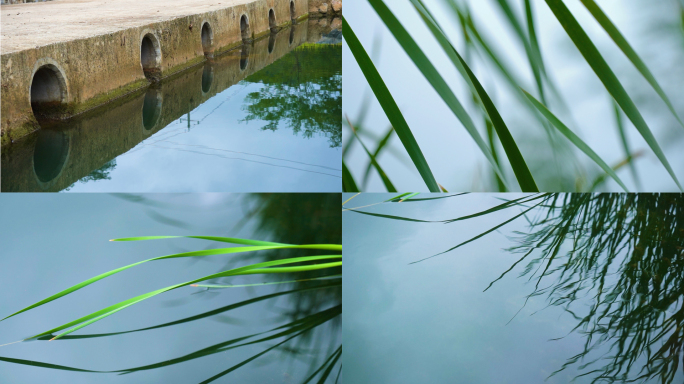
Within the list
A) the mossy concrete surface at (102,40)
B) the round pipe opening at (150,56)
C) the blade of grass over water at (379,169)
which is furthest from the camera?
the round pipe opening at (150,56)

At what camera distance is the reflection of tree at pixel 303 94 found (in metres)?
1.62

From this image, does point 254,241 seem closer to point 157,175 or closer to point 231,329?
point 231,329

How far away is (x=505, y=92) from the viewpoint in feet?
2.67

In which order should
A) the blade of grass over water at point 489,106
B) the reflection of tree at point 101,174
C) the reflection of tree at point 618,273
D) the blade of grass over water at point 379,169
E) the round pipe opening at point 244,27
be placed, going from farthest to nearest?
1. the round pipe opening at point 244,27
2. the reflection of tree at point 101,174
3. the blade of grass over water at point 379,169
4. the reflection of tree at point 618,273
5. the blade of grass over water at point 489,106

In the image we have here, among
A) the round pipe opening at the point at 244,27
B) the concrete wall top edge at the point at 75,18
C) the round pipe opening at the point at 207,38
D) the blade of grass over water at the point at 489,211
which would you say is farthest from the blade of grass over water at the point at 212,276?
the round pipe opening at the point at 207,38

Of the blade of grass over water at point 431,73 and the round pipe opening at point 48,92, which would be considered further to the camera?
the round pipe opening at point 48,92

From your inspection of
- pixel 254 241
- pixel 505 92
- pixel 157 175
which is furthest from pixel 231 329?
pixel 157 175

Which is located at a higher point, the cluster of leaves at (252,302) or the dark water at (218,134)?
the dark water at (218,134)

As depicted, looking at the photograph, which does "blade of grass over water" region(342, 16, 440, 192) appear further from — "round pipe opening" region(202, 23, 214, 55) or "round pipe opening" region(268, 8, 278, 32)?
"round pipe opening" region(202, 23, 214, 55)

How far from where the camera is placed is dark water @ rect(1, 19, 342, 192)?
129cm

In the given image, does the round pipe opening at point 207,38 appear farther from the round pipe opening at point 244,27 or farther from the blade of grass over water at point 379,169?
the blade of grass over water at point 379,169

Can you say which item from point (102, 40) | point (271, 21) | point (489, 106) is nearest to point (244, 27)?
point (271, 21)

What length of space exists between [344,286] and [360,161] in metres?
0.23

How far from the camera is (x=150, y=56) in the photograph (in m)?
2.23
